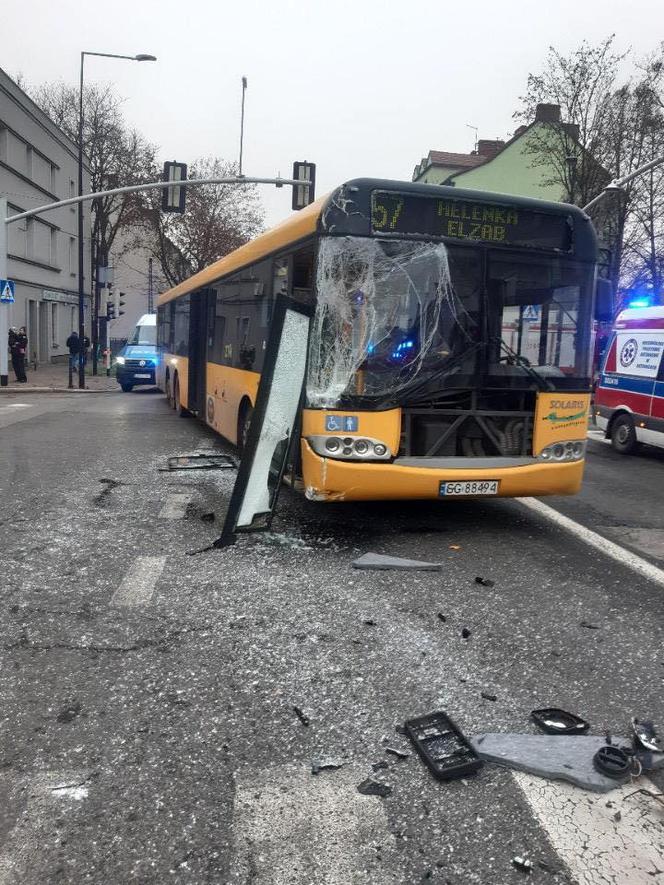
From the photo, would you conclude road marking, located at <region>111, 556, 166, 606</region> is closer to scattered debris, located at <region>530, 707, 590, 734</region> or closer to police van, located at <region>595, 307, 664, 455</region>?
scattered debris, located at <region>530, 707, 590, 734</region>

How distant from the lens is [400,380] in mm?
6199

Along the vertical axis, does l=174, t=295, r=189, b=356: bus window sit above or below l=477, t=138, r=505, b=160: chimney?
below

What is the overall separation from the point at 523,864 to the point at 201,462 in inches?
333

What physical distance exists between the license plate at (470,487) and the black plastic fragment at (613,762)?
332 cm

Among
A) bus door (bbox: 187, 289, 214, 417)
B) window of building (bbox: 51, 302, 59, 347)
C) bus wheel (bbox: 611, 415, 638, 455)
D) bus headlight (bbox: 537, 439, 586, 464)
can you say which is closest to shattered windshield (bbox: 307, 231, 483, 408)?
bus headlight (bbox: 537, 439, 586, 464)

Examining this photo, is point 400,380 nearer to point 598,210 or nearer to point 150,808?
point 150,808

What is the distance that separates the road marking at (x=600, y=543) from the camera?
5.94 meters

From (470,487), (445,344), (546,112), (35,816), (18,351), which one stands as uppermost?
(546,112)

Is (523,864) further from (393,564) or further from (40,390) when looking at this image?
(40,390)

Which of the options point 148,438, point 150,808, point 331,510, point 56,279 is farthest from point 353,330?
point 56,279

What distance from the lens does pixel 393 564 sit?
584 cm

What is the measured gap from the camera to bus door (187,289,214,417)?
12.8 metres

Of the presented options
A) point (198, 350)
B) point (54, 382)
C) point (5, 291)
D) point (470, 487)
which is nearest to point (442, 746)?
point (470, 487)

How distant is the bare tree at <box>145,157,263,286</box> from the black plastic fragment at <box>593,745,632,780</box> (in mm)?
43889
